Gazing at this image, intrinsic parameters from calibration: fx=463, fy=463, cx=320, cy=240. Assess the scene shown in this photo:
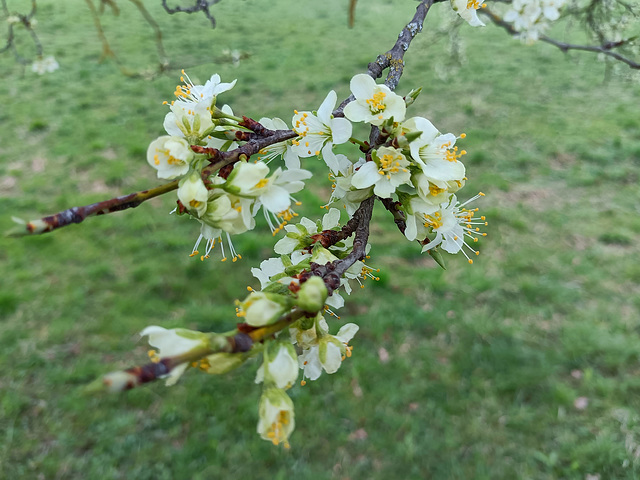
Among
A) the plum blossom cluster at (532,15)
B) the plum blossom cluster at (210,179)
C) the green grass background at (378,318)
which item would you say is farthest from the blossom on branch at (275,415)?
the plum blossom cluster at (532,15)

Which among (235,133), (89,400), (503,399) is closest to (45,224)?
(235,133)

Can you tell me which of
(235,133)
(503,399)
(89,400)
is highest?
(235,133)

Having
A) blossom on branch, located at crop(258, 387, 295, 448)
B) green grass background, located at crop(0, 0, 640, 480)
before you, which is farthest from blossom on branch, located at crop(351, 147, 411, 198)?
green grass background, located at crop(0, 0, 640, 480)

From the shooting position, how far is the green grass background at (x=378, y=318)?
309cm

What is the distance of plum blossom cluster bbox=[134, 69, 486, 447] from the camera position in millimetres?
798

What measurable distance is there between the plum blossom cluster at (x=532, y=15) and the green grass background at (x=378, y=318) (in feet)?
2.80

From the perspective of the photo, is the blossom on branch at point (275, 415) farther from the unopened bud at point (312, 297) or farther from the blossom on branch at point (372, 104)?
the blossom on branch at point (372, 104)

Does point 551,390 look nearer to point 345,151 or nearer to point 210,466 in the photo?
point 210,466

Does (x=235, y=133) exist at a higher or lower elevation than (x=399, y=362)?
higher

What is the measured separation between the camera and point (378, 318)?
3.95 meters

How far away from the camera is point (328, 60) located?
8.60m

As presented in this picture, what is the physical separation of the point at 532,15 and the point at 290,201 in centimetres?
320

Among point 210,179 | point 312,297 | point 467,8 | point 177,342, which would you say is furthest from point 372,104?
point 467,8

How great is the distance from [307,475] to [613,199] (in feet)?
14.9
